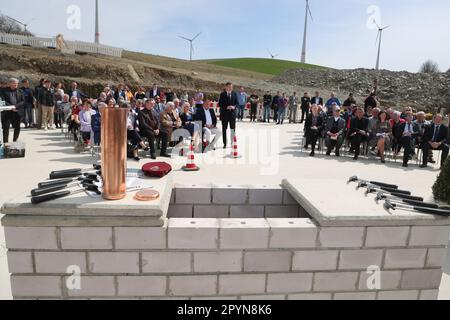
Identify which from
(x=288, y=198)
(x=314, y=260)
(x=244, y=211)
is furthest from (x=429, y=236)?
(x=244, y=211)

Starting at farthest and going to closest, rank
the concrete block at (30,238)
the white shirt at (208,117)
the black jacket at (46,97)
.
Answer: the black jacket at (46,97) < the white shirt at (208,117) < the concrete block at (30,238)

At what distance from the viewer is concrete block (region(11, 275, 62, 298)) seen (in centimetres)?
265

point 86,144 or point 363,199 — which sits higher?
point 363,199

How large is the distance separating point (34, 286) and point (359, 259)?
102 inches

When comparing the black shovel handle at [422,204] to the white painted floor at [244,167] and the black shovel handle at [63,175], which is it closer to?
Result: the black shovel handle at [63,175]

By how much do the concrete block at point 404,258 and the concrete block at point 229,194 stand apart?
4.90ft

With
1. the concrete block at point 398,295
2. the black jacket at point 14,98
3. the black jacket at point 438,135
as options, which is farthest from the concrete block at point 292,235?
the black jacket at point 14,98

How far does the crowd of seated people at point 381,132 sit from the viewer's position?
34.3 ft

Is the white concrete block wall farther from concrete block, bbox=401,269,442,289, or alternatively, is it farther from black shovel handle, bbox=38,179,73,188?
black shovel handle, bbox=38,179,73,188

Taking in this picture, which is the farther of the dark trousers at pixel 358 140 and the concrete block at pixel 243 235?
the dark trousers at pixel 358 140
